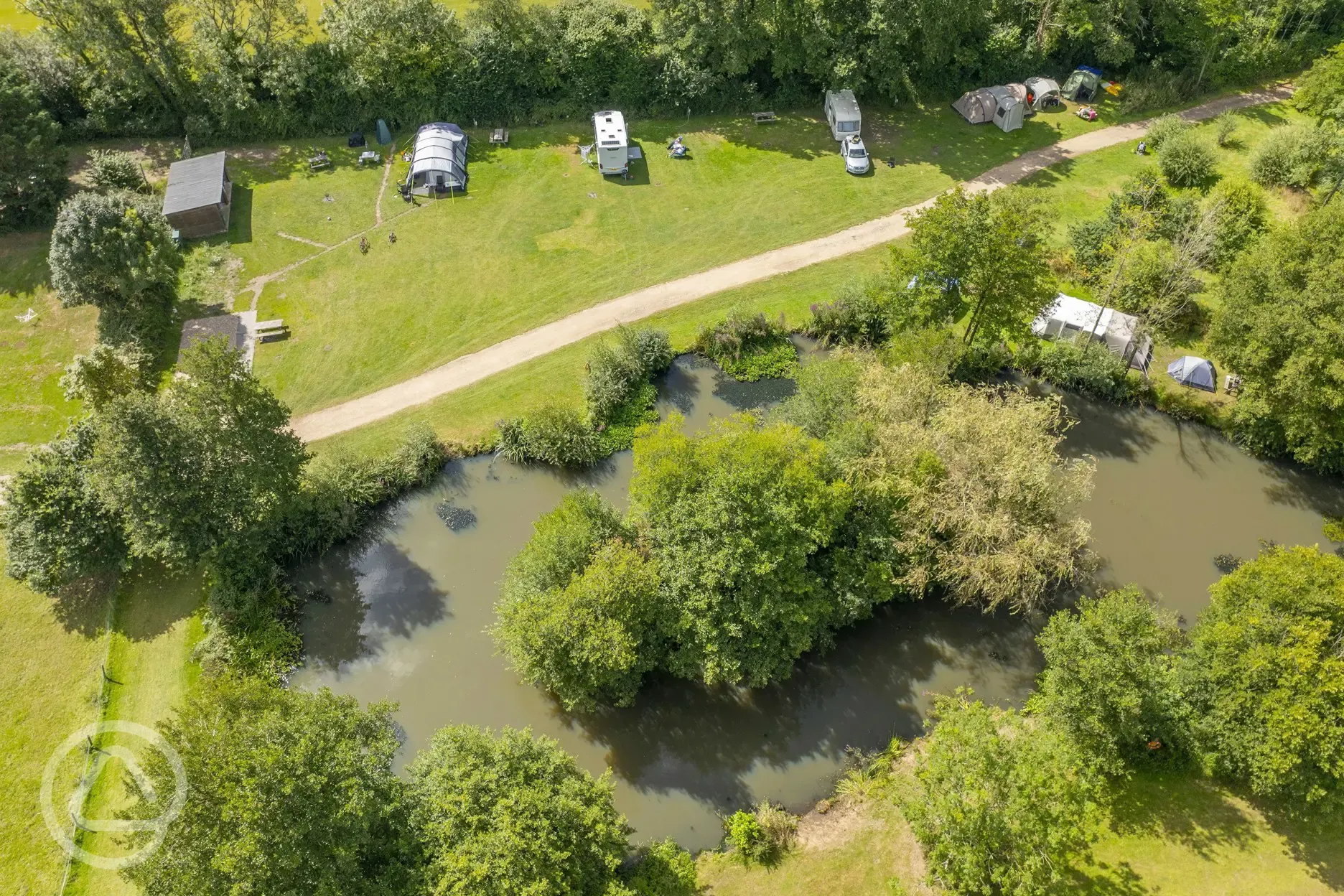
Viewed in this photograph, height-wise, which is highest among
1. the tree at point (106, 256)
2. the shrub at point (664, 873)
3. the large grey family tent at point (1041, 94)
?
the large grey family tent at point (1041, 94)

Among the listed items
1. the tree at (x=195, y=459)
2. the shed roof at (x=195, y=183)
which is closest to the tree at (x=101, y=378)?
the tree at (x=195, y=459)

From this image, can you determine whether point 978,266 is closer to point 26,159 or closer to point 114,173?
point 114,173

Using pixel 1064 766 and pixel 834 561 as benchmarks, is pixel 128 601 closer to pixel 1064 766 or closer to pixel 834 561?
pixel 834 561

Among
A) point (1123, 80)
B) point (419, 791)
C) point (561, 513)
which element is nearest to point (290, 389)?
point (561, 513)

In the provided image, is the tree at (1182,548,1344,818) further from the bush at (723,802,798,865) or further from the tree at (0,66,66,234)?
the tree at (0,66,66,234)

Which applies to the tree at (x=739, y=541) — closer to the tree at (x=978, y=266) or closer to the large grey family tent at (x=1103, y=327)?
the tree at (x=978, y=266)
